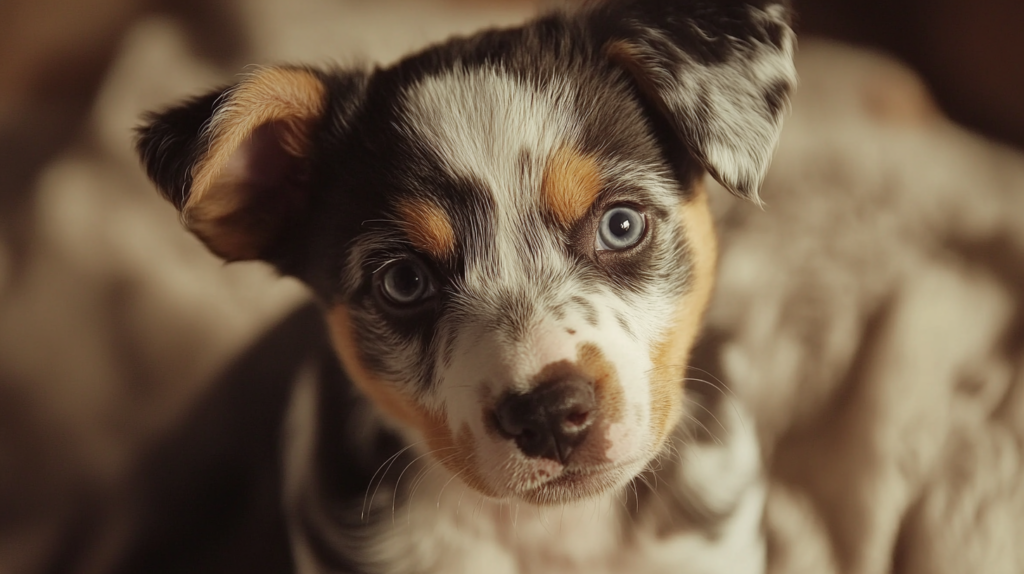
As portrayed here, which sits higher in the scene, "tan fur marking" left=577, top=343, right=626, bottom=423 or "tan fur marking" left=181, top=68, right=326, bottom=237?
"tan fur marking" left=181, top=68, right=326, bottom=237

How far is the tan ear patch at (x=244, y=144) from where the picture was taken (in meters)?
1.64

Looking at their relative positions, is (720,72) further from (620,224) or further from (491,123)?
(491,123)

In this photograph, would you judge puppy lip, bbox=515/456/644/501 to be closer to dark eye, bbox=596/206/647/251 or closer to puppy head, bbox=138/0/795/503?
puppy head, bbox=138/0/795/503

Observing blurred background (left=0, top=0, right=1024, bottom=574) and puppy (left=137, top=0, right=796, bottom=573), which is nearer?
puppy (left=137, top=0, right=796, bottom=573)

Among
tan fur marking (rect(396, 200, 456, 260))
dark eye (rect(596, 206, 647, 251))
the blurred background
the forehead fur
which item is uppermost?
the forehead fur

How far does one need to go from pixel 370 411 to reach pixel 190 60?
1621 millimetres

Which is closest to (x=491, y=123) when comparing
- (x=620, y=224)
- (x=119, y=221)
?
(x=620, y=224)

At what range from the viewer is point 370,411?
79.9 inches

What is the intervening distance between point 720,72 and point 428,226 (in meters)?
0.67

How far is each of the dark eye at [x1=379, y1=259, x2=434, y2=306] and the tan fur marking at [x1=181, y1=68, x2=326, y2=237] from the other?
362 millimetres

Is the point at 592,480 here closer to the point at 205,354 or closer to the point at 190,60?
the point at 205,354

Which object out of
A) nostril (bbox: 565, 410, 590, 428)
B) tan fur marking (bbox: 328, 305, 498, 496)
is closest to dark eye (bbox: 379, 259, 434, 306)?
tan fur marking (bbox: 328, 305, 498, 496)

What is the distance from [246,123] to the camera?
1.66m

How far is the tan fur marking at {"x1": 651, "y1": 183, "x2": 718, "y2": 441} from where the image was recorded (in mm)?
1717
